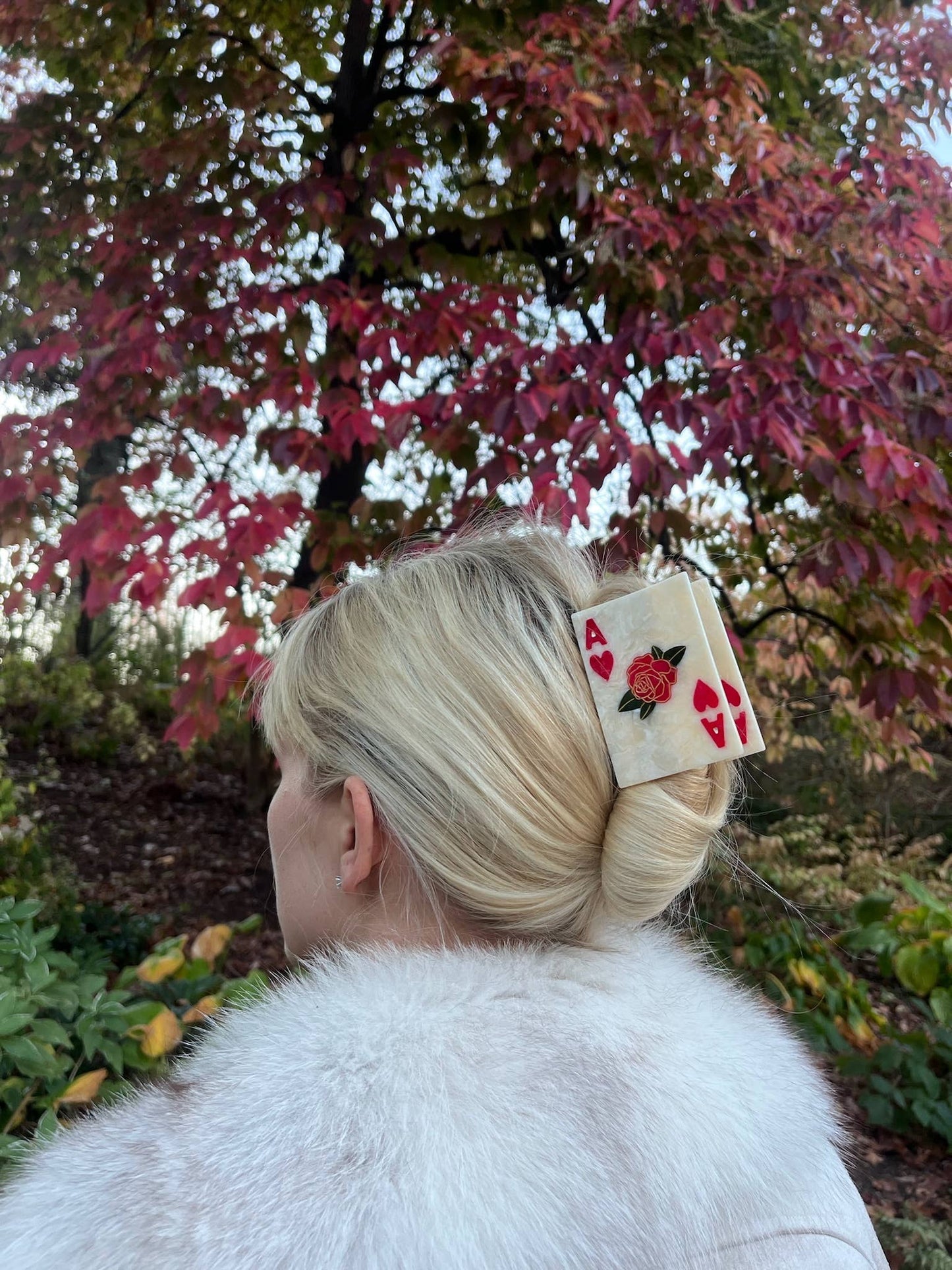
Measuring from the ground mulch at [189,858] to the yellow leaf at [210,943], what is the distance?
1323 mm

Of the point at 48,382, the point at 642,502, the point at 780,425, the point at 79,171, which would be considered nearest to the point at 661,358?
the point at 780,425

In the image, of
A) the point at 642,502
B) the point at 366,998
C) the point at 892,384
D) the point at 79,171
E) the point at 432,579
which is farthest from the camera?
the point at 79,171

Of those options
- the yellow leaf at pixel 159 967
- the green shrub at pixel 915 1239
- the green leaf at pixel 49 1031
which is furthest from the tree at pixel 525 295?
the green shrub at pixel 915 1239

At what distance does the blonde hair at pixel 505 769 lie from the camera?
0.91 m

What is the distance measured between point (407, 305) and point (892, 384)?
85.3 inches

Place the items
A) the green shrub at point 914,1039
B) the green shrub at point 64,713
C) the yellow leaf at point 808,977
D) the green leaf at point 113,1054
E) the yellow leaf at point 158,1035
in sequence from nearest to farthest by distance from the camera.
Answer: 1. the green leaf at point 113,1054
2. the yellow leaf at point 158,1035
3. the green shrub at point 914,1039
4. the yellow leaf at point 808,977
5. the green shrub at point 64,713

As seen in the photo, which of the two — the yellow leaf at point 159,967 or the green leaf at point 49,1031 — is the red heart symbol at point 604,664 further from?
the yellow leaf at point 159,967

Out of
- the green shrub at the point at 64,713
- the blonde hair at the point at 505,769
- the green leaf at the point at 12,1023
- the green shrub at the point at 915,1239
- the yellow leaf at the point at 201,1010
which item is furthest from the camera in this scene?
the green shrub at the point at 64,713

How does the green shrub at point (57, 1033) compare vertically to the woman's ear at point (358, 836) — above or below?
below

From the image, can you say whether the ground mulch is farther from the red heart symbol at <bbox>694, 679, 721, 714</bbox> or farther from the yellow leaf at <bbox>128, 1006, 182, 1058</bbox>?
the red heart symbol at <bbox>694, 679, 721, 714</bbox>

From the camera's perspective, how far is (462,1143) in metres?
0.73

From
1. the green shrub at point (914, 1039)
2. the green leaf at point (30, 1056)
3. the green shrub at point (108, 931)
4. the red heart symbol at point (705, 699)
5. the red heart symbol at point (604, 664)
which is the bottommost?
the green shrub at point (914, 1039)

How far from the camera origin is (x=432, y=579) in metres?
1.00

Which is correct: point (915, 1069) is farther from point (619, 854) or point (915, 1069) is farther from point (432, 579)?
point (432, 579)
